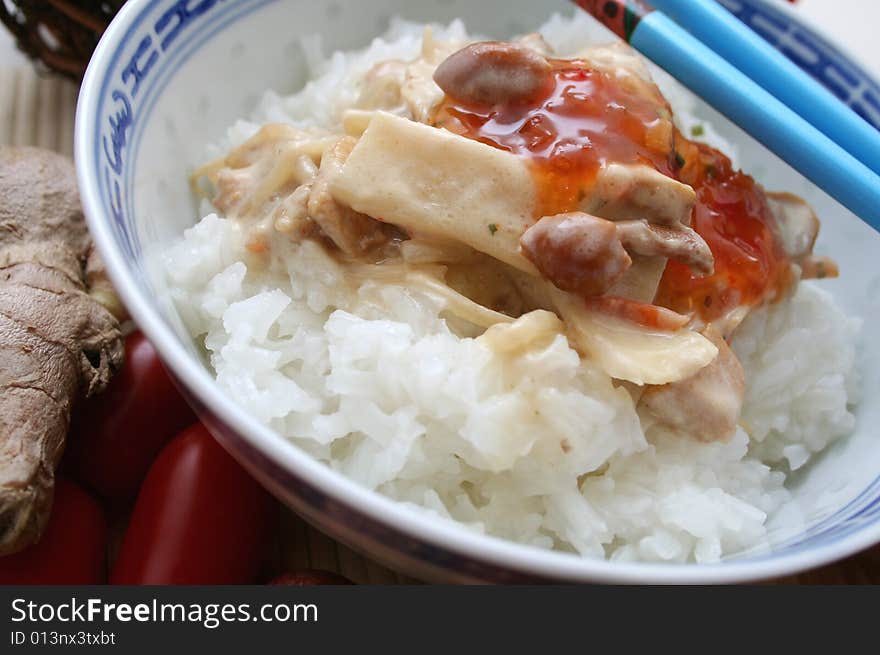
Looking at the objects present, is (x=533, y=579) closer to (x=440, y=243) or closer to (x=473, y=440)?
(x=473, y=440)

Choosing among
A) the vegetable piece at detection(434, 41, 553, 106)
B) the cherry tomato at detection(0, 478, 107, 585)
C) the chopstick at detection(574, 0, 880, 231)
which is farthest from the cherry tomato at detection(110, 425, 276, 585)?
the chopstick at detection(574, 0, 880, 231)

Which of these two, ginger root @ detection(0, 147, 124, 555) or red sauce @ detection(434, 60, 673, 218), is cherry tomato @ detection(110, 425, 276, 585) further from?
red sauce @ detection(434, 60, 673, 218)

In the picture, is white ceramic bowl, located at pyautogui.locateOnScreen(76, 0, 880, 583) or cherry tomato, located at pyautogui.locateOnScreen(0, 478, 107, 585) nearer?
white ceramic bowl, located at pyautogui.locateOnScreen(76, 0, 880, 583)

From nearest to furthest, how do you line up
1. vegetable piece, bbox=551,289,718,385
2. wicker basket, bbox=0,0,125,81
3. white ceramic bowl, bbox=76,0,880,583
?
1. white ceramic bowl, bbox=76,0,880,583
2. vegetable piece, bbox=551,289,718,385
3. wicker basket, bbox=0,0,125,81

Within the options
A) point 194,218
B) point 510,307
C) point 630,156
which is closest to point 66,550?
point 194,218

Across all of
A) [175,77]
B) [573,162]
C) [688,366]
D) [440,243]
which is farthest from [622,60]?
[175,77]

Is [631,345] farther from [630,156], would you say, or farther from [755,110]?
[755,110]
